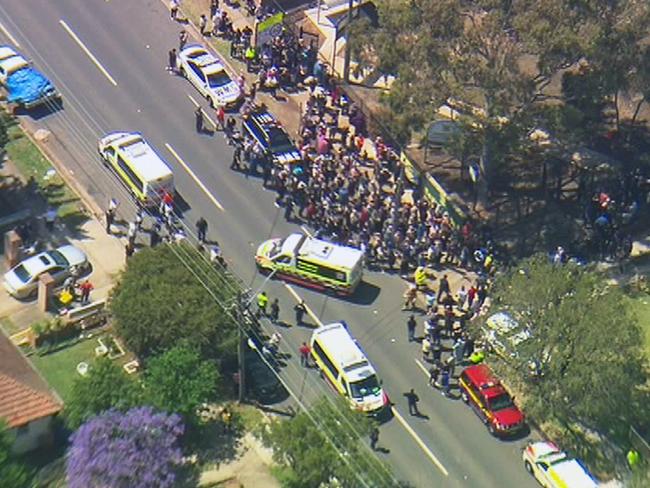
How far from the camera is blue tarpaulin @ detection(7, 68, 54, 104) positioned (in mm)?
79562

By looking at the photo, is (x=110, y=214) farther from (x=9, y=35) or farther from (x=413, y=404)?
(x=413, y=404)

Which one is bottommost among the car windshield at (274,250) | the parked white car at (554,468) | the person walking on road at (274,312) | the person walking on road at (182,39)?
the parked white car at (554,468)

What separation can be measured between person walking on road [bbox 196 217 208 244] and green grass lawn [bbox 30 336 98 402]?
736cm

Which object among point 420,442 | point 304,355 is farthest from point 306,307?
point 420,442

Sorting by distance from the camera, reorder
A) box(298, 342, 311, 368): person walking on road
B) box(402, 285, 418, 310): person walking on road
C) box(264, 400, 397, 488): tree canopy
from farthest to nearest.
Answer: box(402, 285, 418, 310): person walking on road → box(298, 342, 311, 368): person walking on road → box(264, 400, 397, 488): tree canopy

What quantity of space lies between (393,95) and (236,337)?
13680mm

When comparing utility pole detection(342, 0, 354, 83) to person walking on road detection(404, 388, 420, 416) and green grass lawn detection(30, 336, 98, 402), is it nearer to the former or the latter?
person walking on road detection(404, 388, 420, 416)

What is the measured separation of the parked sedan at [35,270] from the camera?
6981 cm

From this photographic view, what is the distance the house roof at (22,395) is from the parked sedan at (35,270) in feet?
21.6

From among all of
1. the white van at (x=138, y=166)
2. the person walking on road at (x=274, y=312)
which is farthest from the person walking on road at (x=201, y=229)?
the person walking on road at (x=274, y=312)

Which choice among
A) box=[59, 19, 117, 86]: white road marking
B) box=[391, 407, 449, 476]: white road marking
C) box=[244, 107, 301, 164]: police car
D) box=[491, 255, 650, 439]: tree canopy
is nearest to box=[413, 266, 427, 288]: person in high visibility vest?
box=[491, 255, 650, 439]: tree canopy

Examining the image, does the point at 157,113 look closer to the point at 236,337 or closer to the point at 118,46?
the point at 118,46

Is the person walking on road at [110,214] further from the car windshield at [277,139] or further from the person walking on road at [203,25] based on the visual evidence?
the person walking on road at [203,25]

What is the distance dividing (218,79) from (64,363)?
20.0 meters
